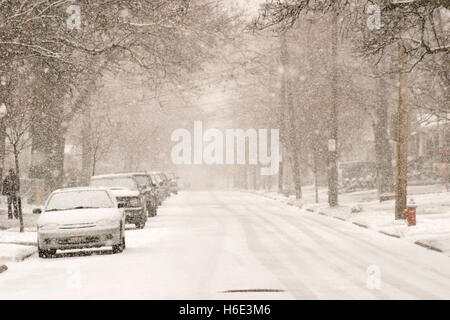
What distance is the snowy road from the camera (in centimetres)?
1165

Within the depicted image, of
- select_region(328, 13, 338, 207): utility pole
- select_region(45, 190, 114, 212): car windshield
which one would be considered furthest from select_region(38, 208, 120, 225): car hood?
select_region(328, 13, 338, 207): utility pole

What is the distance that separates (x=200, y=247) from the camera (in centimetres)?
1881

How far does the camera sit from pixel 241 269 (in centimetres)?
1429

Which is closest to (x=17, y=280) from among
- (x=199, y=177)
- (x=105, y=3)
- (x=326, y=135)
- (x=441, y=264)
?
(x=441, y=264)

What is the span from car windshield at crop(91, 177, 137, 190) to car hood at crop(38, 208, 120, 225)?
9.66 meters

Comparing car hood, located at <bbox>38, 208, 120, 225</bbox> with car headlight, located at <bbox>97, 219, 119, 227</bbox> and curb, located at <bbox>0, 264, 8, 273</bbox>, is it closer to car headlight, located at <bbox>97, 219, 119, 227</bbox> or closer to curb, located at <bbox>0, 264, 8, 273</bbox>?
car headlight, located at <bbox>97, 219, 119, 227</bbox>

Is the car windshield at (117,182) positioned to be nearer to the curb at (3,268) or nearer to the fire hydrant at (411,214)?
the fire hydrant at (411,214)

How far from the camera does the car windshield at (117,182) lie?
1112 inches

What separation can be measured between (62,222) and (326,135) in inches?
1146

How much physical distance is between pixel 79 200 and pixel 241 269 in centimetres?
631

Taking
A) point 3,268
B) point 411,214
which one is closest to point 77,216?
point 3,268

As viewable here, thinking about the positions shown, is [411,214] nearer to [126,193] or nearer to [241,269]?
[126,193]
